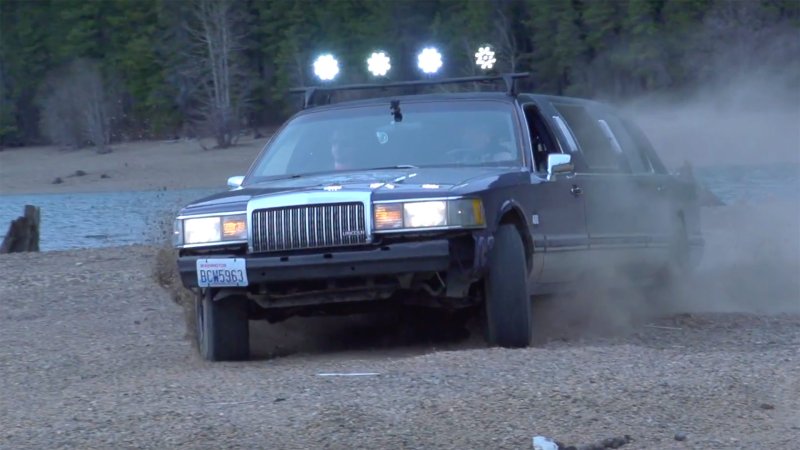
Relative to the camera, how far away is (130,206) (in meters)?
28.1

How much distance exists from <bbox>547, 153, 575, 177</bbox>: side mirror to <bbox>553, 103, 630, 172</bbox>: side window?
0.95 metres

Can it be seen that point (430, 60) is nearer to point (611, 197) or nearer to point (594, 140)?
point (594, 140)

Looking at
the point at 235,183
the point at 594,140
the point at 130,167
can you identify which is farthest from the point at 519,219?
the point at 130,167

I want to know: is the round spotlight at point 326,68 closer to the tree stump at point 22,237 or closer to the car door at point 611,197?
the car door at point 611,197

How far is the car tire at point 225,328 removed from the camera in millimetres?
7773

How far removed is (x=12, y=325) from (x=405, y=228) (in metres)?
4.07

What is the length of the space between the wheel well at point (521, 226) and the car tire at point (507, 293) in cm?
16

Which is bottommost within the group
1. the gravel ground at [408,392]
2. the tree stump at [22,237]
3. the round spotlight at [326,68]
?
the gravel ground at [408,392]

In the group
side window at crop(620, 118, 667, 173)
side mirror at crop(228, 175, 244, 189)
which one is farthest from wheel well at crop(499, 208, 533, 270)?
side window at crop(620, 118, 667, 173)

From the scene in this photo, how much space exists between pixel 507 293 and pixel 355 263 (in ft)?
2.73

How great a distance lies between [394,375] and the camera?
675cm

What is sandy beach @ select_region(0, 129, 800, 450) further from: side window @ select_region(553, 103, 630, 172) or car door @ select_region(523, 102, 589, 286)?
side window @ select_region(553, 103, 630, 172)

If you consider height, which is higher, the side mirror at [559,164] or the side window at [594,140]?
the side window at [594,140]

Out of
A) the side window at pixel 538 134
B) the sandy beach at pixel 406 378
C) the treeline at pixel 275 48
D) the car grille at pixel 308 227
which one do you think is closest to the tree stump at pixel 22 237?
the sandy beach at pixel 406 378
